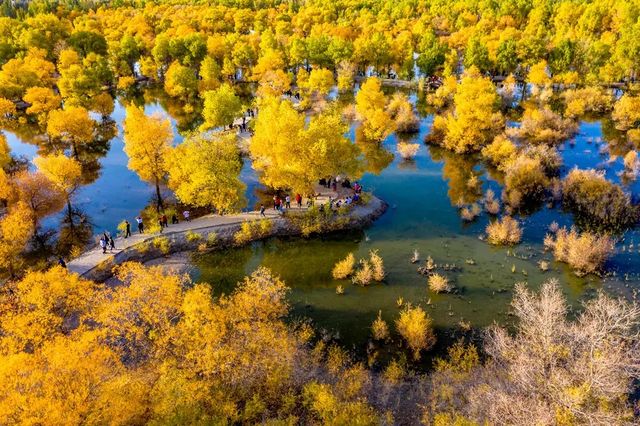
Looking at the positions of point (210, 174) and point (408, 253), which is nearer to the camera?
point (408, 253)

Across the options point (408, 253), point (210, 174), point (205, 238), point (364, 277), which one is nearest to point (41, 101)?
point (210, 174)

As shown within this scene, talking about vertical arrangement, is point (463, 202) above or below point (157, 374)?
above

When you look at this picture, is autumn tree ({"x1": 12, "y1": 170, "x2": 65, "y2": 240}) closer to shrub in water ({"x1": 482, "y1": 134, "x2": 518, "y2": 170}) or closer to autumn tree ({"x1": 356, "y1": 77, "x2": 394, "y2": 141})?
autumn tree ({"x1": 356, "y1": 77, "x2": 394, "y2": 141})

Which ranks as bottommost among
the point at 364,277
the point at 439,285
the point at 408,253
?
the point at 439,285

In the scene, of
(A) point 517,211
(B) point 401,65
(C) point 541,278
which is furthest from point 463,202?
(B) point 401,65

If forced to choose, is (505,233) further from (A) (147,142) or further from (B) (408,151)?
(A) (147,142)

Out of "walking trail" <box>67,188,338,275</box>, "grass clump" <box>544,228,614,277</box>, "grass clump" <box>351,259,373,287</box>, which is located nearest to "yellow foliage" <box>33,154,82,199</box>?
"walking trail" <box>67,188,338,275</box>

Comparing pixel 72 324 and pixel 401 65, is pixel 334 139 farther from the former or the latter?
pixel 401 65
